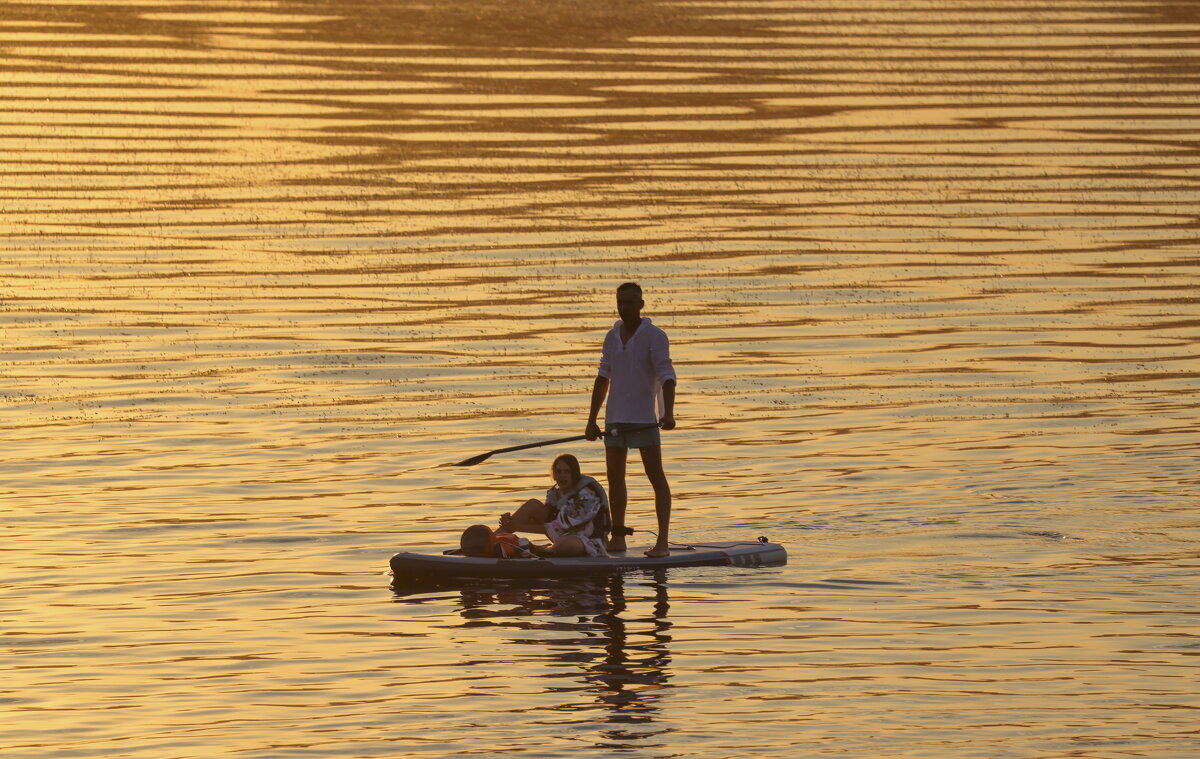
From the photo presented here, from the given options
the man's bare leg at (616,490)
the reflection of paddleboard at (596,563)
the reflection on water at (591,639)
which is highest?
the man's bare leg at (616,490)

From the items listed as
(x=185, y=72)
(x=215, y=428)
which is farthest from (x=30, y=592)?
(x=185, y=72)

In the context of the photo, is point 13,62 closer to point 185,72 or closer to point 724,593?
point 185,72

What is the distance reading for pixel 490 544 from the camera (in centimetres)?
1733

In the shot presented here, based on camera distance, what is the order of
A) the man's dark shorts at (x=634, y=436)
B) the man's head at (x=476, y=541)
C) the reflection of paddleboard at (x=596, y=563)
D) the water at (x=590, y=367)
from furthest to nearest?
the man's dark shorts at (x=634, y=436)
the man's head at (x=476, y=541)
the reflection of paddleboard at (x=596, y=563)
the water at (x=590, y=367)

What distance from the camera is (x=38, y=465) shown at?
21500mm

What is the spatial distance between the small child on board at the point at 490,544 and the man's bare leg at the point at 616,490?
0.74m

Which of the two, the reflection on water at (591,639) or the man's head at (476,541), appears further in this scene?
the man's head at (476,541)

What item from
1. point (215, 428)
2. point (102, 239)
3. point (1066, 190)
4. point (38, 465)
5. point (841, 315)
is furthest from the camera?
point (1066, 190)

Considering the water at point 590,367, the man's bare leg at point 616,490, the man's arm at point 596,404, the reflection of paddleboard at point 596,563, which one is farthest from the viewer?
the man's bare leg at point 616,490

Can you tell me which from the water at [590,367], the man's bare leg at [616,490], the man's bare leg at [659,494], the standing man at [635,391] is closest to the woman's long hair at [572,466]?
the standing man at [635,391]

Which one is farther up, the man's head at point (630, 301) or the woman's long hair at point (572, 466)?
the man's head at point (630, 301)

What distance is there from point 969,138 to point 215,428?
902 inches

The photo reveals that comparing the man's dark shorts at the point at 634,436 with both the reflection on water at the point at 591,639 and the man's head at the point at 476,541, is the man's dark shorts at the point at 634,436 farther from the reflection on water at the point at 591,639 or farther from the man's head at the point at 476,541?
the man's head at the point at 476,541

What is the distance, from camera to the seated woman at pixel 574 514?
1745 centimetres
